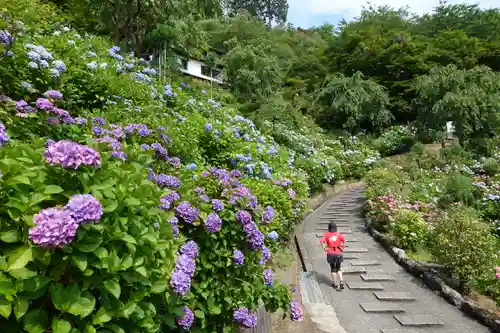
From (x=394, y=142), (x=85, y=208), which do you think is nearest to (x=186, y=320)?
(x=85, y=208)

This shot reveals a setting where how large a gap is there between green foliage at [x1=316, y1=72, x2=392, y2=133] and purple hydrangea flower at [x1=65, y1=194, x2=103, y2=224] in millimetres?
21284

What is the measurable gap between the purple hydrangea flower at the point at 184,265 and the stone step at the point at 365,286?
17.7 feet

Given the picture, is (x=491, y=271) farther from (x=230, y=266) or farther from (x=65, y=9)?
(x=65, y=9)

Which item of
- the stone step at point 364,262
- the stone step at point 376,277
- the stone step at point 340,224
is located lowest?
the stone step at point 376,277

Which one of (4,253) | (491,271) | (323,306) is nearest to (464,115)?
(491,271)

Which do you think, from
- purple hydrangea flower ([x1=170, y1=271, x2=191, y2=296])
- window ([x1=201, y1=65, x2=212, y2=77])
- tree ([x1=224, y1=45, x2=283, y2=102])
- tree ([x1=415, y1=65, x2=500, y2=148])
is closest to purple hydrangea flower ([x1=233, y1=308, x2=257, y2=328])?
purple hydrangea flower ([x1=170, y1=271, x2=191, y2=296])

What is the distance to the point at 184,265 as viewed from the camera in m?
2.04

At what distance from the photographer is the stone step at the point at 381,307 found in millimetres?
5887

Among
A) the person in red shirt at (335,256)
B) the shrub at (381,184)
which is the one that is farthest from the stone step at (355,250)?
the shrub at (381,184)

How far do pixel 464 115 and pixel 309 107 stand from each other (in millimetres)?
9929

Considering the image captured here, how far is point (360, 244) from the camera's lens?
9.26 m

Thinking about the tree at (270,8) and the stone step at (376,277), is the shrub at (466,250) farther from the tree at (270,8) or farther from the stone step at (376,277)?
→ the tree at (270,8)

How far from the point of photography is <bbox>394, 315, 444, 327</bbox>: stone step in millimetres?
5484

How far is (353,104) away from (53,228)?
21.8 m
